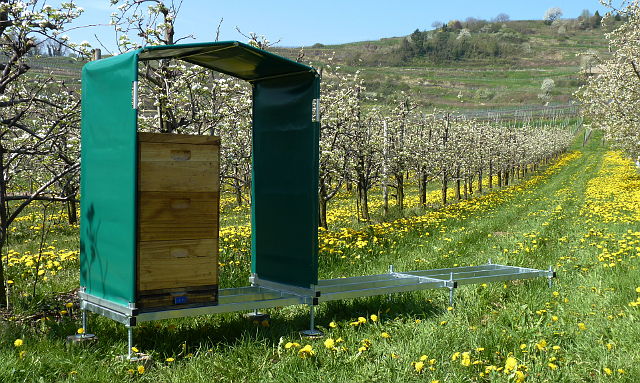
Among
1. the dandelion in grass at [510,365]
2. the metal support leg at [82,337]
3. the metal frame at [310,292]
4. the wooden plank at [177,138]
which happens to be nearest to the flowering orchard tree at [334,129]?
the metal frame at [310,292]

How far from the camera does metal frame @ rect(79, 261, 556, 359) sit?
17.5 ft

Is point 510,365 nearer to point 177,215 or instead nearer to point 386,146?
point 177,215

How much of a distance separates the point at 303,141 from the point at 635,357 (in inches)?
154

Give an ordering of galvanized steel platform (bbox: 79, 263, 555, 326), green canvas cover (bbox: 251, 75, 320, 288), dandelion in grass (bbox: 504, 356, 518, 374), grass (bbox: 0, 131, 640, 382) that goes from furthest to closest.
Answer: green canvas cover (bbox: 251, 75, 320, 288) → galvanized steel platform (bbox: 79, 263, 555, 326) → grass (bbox: 0, 131, 640, 382) → dandelion in grass (bbox: 504, 356, 518, 374)

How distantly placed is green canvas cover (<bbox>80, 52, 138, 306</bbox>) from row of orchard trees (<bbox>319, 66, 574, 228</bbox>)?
7.28 m

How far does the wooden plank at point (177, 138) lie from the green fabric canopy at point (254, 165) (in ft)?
0.51

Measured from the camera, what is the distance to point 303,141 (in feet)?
22.1

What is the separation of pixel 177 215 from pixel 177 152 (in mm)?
585

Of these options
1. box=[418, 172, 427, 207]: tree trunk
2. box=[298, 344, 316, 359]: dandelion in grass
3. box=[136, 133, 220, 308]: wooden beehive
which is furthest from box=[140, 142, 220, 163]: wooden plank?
box=[418, 172, 427, 207]: tree trunk

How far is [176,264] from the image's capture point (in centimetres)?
549

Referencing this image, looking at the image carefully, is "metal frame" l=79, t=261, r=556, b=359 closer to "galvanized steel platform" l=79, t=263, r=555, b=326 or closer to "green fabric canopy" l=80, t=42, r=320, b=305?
"galvanized steel platform" l=79, t=263, r=555, b=326

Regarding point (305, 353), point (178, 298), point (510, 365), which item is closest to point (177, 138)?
point (178, 298)

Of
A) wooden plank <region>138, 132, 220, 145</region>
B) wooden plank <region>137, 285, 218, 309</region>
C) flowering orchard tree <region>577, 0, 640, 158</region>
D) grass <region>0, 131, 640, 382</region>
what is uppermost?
flowering orchard tree <region>577, 0, 640, 158</region>

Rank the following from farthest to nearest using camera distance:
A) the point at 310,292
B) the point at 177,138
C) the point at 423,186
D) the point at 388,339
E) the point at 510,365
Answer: the point at 423,186 → the point at 310,292 → the point at 388,339 → the point at 177,138 → the point at 510,365
